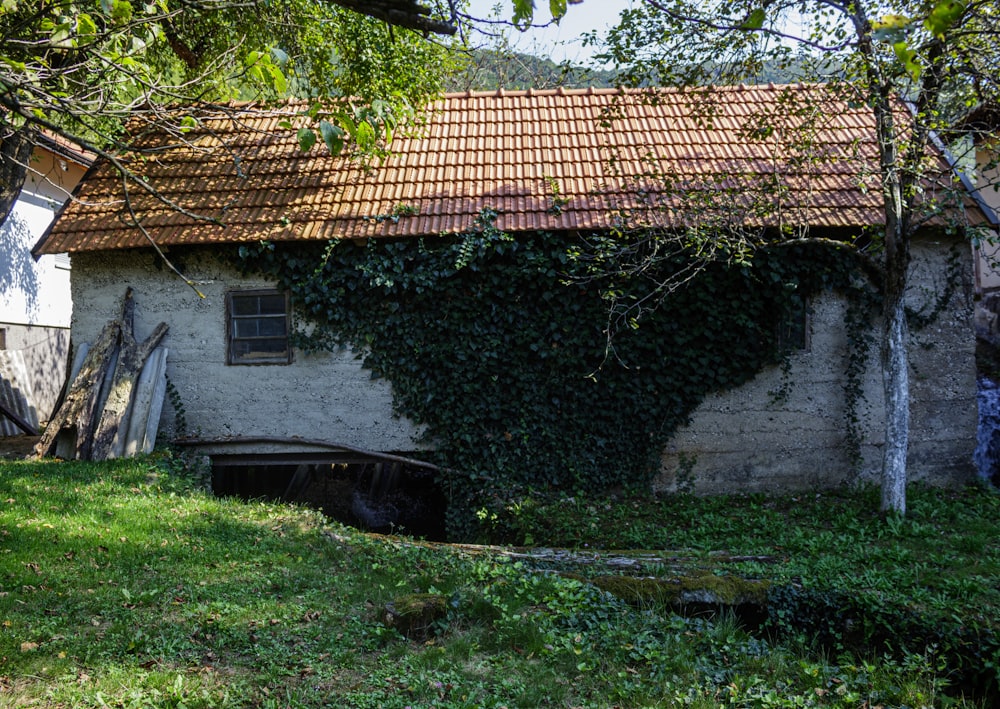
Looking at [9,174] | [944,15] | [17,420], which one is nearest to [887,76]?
[944,15]

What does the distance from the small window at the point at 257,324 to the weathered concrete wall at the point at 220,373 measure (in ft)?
0.38

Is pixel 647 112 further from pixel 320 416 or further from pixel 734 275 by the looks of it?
pixel 320 416

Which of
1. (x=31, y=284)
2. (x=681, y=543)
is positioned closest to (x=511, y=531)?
(x=681, y=543)

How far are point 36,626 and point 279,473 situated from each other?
7865 mm

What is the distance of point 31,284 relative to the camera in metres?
15.5

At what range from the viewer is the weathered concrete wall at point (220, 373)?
9.76 m

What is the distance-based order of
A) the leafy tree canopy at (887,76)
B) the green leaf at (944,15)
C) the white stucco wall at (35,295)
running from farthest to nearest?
1. the white stucco wall at (35,295)
2. the leafy tree canopy at (887,76)
3. the green leaf at (944,15)

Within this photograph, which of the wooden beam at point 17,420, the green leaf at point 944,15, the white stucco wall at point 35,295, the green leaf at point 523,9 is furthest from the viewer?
the white stucco wall at point 35,295

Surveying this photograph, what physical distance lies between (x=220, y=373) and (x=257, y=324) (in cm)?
81

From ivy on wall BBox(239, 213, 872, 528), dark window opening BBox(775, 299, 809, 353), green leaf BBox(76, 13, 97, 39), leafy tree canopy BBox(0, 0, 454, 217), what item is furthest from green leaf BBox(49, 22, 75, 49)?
dark window opening BBox(775, 299, 809, 353)

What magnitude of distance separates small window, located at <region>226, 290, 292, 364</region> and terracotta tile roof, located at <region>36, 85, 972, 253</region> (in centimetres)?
89

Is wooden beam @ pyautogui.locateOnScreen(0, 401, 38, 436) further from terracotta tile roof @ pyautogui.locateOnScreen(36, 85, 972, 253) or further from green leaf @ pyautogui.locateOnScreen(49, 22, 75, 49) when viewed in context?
green leaf @ pyautogui.locateOnScreen(49, 22, 75, 49)

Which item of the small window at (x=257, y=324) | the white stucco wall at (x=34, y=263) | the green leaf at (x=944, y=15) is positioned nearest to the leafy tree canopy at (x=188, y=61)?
the green leaf at (x=944, y=15)

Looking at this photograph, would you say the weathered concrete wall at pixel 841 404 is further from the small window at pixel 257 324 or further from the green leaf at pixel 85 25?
the green leaf at pixel 85 25
